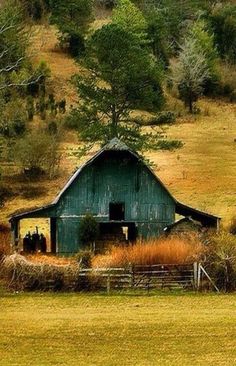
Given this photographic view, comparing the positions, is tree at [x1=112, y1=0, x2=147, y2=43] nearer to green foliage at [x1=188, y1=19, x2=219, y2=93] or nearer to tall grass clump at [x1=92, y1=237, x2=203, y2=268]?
green foliage at [x1=188, y1=19, x2=219, y2=93]

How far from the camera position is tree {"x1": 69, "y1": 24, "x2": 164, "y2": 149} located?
2596 inches

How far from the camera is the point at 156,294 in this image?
3750 cm

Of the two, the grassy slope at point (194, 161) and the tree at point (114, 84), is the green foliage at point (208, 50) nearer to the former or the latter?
the grassy slope at point (194, 161)

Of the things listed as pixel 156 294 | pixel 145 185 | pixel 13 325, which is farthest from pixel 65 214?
pixel 13 325

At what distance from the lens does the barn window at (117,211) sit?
5309 centimetres

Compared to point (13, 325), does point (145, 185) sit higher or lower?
higher

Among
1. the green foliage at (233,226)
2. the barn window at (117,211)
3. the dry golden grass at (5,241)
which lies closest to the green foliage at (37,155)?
the dry golden grass at (5,241)

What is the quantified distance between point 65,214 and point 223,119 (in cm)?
4477

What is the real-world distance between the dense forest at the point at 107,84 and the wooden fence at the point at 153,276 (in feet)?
52.1

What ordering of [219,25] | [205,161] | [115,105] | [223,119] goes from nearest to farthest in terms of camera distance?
[115,105] → [205,161] → [223,119] → [219,25]

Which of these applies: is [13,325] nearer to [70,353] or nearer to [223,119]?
[70,353]

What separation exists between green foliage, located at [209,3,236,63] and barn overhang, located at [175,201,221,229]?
62.9 m

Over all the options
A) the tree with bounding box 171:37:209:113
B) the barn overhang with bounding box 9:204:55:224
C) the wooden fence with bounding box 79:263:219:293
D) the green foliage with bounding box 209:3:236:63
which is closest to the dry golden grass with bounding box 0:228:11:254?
the barn overhang with bounding box 9:204:55:224

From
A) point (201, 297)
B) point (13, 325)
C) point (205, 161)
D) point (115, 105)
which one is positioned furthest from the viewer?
point (205, 161)
